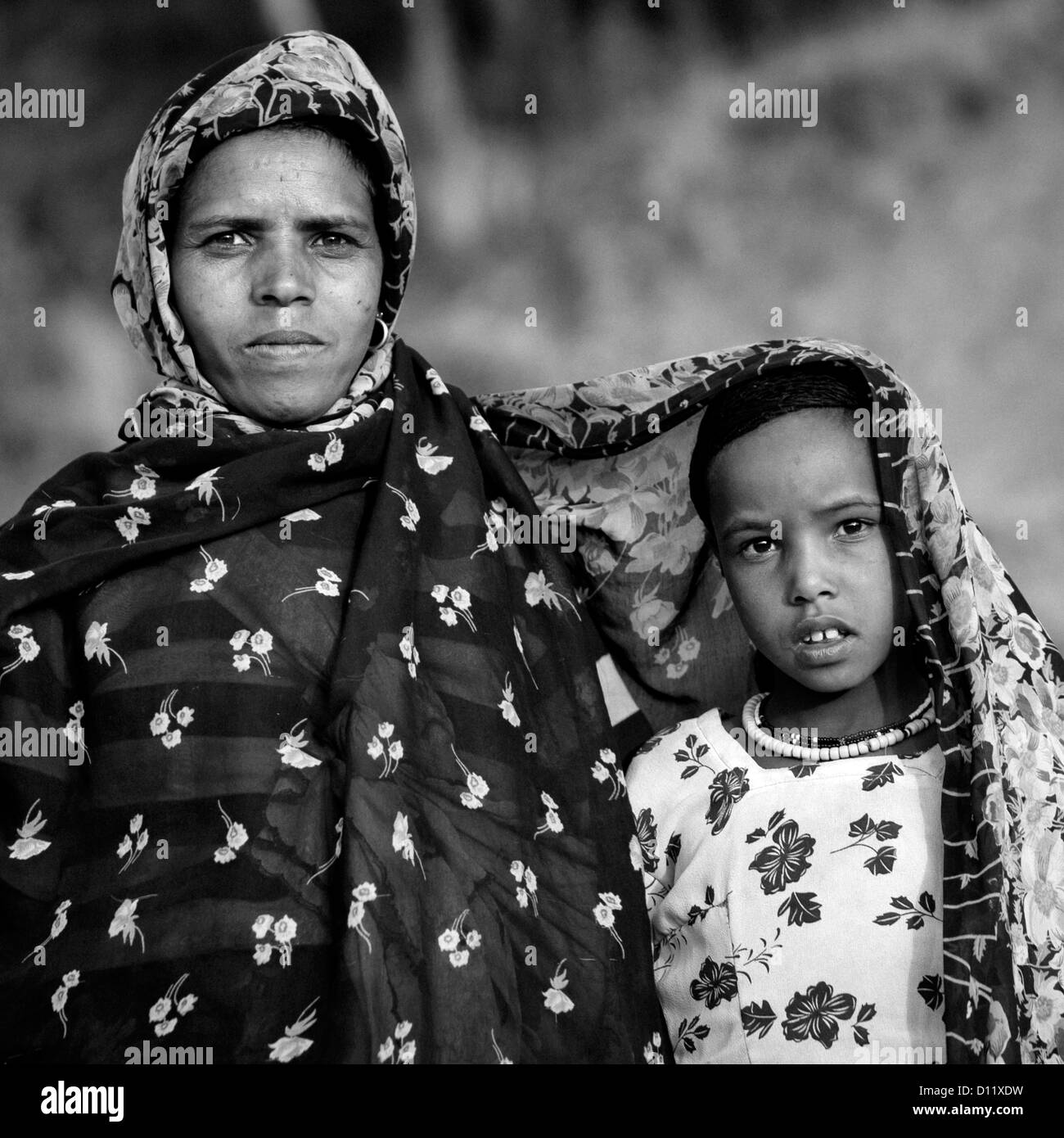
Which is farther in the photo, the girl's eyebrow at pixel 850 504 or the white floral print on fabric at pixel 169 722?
the girl's eyebrow at pixel 850 504

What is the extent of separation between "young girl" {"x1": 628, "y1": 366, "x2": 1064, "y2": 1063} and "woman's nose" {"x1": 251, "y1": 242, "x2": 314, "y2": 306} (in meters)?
0.61

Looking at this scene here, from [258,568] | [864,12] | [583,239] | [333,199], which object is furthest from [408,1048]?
[864,12]

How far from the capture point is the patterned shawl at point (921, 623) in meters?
1.70

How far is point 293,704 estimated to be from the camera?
174 cm

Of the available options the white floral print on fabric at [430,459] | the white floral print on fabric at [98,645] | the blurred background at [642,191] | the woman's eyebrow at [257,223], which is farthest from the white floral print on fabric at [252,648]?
the blurred background at [642,191]

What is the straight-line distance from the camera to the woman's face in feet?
6.35

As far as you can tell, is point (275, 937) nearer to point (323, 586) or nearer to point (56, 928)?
point (56, 928)

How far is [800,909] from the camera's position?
5.93 feet

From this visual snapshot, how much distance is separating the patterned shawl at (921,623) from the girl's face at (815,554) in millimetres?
44

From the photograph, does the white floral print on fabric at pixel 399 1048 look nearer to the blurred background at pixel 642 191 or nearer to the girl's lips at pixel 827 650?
the girl's lips at pixel 827 650

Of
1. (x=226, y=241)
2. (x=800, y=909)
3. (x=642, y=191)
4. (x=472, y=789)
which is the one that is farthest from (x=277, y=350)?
(x=642, y=191)

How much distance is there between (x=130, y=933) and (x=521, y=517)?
783 mm

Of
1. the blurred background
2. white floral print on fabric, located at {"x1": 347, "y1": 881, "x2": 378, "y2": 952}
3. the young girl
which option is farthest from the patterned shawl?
the blurred background
